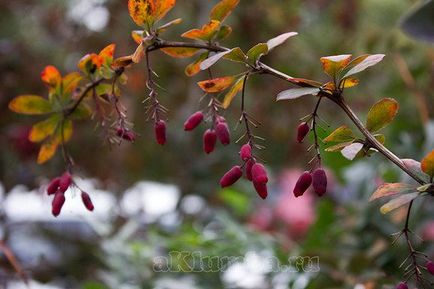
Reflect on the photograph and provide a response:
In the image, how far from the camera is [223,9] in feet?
1.41

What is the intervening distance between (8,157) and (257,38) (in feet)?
1.70

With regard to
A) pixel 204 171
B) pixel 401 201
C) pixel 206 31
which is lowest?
pixel 401 201

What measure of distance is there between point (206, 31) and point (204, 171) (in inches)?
35.7

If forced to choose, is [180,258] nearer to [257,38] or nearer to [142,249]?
[142,249]

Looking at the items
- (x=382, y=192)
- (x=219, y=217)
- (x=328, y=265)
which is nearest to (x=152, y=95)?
(x=382, y=192)

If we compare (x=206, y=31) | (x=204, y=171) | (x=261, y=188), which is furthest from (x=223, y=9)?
(x=204, y=171)

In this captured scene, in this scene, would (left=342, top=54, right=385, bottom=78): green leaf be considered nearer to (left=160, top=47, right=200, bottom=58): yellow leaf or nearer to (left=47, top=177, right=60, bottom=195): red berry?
(left=160, top=47, right=200, bottom=58): yellow leaf

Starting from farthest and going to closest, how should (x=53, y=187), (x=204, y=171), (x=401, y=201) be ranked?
1. (x=204, y=171)
2. (x=53, y=187)
3. (x=401, y=201)

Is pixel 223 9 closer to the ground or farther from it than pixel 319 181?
farther from it

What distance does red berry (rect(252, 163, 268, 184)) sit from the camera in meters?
0.38

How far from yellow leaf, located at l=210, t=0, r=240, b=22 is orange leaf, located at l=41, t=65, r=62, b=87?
12cm

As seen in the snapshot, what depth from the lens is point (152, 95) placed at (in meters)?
0.40

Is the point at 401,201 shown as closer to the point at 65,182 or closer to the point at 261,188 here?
the point at 261,188

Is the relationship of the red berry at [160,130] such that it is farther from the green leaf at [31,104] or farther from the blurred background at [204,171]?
the blurred background at [204,171]
